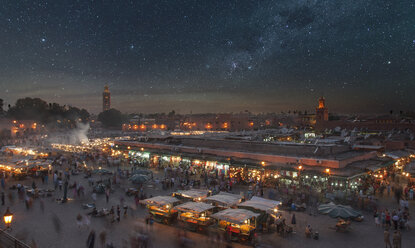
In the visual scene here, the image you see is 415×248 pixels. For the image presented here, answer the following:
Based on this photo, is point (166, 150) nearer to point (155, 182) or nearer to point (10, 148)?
point (155, 182)

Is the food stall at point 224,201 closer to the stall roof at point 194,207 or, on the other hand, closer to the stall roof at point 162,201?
the stall roof at point 194,207

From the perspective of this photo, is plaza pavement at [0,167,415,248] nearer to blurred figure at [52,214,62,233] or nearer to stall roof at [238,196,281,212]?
blurred figure at [52,214,62,233]

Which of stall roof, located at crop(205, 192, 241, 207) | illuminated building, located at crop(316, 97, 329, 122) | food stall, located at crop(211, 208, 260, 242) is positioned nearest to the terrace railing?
food stall, located at crop(211, 208, 260, 242)

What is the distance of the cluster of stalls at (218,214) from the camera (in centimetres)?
1077

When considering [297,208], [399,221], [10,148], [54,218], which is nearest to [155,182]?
[54,218]

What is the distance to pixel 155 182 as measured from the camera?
20.8m

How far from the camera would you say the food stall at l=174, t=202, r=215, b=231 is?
38.5 ft

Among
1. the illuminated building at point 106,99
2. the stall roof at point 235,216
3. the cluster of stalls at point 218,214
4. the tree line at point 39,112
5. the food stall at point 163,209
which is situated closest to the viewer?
the stall roof at point 235,216

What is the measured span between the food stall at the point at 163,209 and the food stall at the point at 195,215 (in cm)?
48

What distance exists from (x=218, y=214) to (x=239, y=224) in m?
1.01

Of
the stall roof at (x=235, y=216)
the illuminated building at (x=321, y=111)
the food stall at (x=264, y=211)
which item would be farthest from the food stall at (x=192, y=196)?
the illuminated building at (x=321, y=111)

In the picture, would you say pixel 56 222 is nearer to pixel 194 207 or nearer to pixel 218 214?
pixel 194 207

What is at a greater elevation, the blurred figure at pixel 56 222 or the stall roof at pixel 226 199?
the stall roof at pixel 226 199

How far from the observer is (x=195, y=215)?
1196 centimetres
